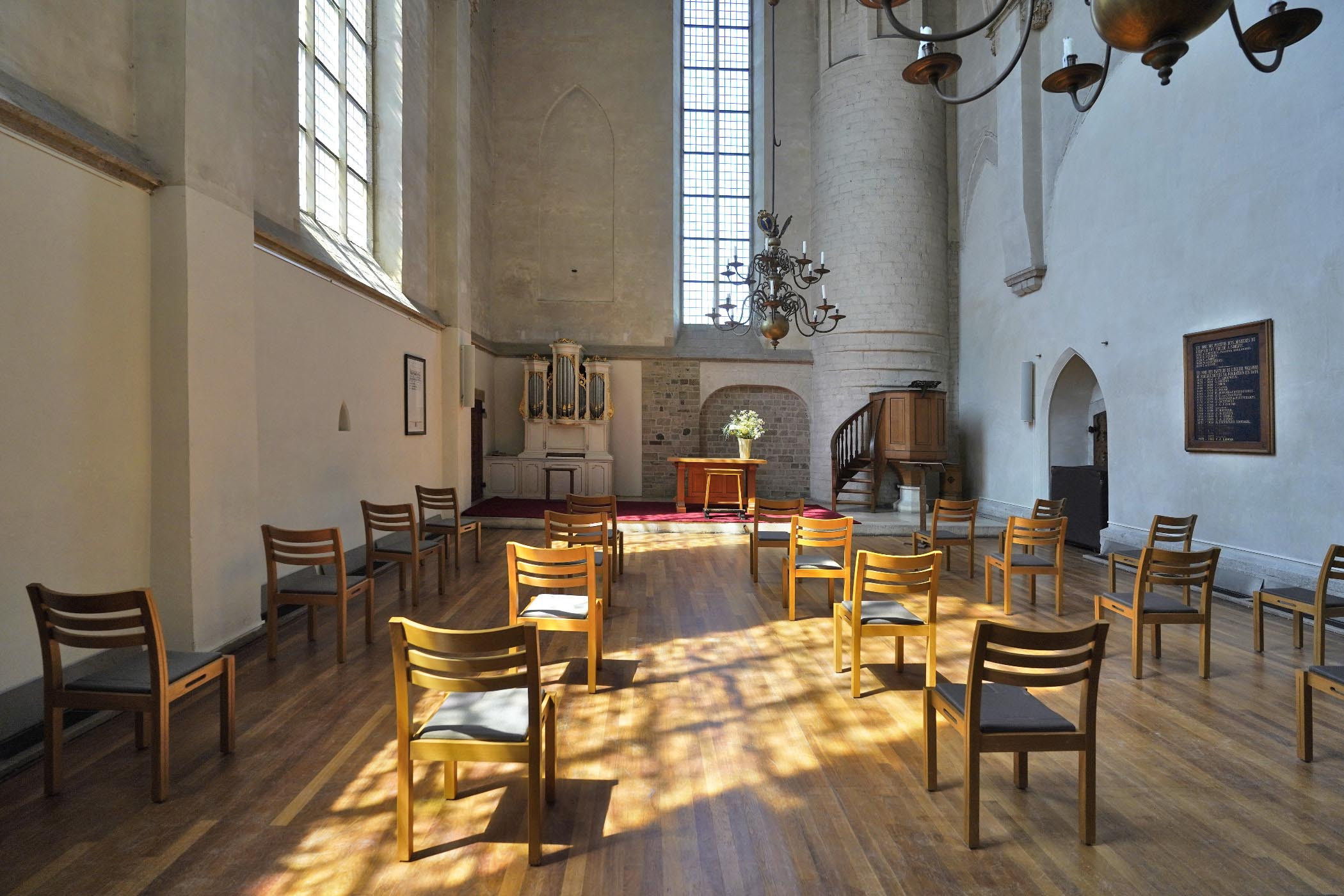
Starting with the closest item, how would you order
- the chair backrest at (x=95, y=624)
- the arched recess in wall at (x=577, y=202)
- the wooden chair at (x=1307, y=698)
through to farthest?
the chair backrest at (x=95, y=624)
the wooden chair at (x=1307, y=698)
the arched recess in wall at (x=577, y=202)

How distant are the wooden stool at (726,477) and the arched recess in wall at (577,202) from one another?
4.37 meters

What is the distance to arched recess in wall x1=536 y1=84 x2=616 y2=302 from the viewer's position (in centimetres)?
1309

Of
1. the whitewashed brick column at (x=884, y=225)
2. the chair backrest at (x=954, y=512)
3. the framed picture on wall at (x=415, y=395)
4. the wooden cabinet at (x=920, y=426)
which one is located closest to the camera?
the chair backrest at (x=954, y=512)

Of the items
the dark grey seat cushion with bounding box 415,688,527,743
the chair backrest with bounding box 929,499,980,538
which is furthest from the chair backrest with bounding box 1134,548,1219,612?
the dark grey seat cushion with bounding box 415,688,527,743

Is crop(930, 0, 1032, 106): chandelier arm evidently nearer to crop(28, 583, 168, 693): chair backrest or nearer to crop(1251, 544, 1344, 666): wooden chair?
crop(1251, 544, 1344, 666): wooden chair

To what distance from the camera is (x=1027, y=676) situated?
2365 mm

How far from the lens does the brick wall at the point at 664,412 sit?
13203mm

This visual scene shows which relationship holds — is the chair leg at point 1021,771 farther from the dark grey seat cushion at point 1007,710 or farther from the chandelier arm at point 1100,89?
the chandelier arm at point 1100,89

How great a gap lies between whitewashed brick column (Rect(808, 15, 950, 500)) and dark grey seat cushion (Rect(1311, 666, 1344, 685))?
9.34 meters

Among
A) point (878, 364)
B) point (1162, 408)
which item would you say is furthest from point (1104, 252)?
point (878, 364)

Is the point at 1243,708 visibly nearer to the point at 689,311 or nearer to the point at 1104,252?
the point at 1104,252

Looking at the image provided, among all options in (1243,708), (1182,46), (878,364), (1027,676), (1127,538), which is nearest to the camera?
(1182,46)

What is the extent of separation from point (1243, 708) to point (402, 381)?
7691 mm

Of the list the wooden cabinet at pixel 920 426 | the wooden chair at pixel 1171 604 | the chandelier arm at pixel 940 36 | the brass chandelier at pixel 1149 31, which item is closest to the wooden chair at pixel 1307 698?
the wooden chair at pixel 1171 604
